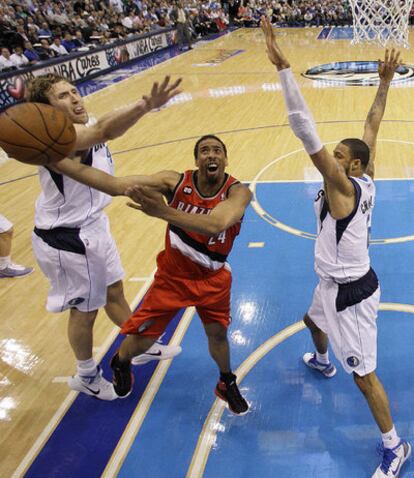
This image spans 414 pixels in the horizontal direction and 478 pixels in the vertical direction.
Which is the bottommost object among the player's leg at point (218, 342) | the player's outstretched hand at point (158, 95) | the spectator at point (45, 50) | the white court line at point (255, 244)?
the white court line at point (255, 244)

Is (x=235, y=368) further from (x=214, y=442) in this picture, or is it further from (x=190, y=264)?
(x=190, y=264)

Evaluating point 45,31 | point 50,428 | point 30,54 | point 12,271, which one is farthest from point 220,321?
point 45,31

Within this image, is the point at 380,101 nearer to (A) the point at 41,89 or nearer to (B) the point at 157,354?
(A) the point at 41,89

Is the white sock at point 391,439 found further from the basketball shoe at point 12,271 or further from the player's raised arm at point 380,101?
the basketball shoe at point 12,271

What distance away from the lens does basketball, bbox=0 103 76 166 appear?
2.19m

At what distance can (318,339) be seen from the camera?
10.7 feet

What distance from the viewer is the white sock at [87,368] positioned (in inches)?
129

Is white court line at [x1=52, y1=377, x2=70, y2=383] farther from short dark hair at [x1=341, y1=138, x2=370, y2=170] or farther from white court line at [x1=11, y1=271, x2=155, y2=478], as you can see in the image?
short dark hair at [x1=341, y1=138, x2=370, y2=170]

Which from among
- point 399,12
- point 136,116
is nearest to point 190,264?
point 136,116

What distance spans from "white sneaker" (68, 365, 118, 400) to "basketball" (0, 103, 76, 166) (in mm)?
1740

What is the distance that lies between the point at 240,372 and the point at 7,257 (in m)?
3.02

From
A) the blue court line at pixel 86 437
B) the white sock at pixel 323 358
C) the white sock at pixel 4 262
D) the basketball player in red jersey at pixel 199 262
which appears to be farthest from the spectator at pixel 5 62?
the white sock at pixel 323 358

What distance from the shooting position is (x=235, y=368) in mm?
3531

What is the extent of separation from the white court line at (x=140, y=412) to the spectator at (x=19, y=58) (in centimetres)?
1153
